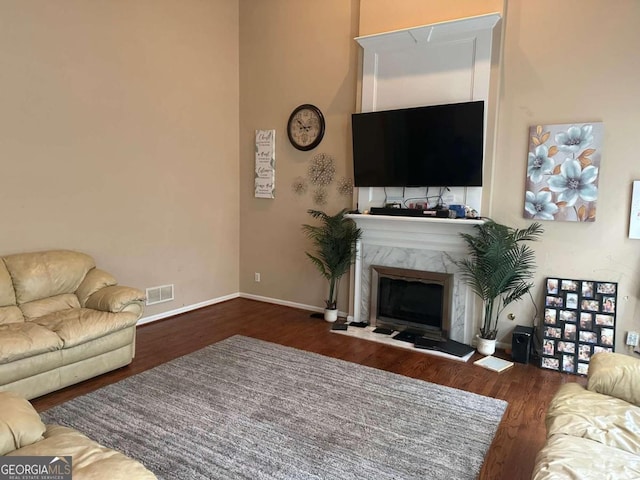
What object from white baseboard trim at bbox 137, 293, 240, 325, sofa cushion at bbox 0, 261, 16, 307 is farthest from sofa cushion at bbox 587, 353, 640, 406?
white baseboard trim at bbox 137, 293, 240, 325

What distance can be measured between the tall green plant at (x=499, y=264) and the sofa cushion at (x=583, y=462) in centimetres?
210

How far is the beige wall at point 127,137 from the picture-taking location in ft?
11.5

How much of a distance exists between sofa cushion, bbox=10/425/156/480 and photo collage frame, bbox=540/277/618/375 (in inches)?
130

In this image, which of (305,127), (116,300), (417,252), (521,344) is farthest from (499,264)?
(116,300)

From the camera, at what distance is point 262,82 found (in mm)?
5316

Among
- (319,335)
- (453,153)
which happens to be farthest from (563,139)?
(319,335)

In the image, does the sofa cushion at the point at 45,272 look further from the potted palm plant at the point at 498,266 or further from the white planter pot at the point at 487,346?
the white planter pot at the point at 487,346

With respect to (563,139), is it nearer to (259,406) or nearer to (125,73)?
(259,406)

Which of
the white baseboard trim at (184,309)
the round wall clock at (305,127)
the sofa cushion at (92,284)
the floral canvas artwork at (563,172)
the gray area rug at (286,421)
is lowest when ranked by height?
the gray area rug at (286,421)

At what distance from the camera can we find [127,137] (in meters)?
4.27

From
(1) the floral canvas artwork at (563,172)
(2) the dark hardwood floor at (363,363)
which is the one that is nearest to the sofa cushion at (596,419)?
(2) the dark hardwood floor at (363,363)

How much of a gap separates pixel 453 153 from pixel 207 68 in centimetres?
311

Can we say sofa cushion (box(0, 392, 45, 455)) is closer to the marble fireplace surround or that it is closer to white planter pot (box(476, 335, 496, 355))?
the marble fireplace surround

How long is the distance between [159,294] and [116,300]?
55.7 inches
